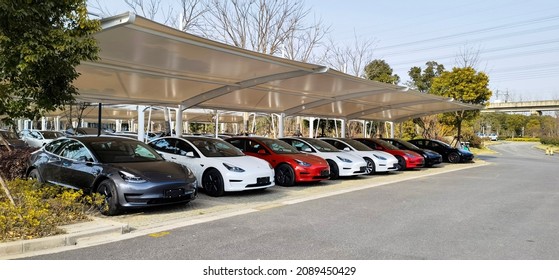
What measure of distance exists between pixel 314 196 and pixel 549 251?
5162 millimetres

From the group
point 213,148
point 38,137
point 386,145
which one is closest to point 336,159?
point 213,148

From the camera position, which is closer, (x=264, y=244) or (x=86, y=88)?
(x=264, y=244)

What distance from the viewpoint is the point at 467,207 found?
27.8 ft

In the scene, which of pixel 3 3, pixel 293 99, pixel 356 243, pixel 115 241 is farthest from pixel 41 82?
pixel 293 99

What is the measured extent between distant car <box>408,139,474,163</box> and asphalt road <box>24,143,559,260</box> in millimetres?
12427

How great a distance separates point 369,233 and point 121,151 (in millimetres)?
4906

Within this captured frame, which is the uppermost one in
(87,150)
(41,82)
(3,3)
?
(3,3)

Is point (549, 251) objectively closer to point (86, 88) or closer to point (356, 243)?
point (356, 243)

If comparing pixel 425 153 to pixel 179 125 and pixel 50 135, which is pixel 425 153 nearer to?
pixel 179 125

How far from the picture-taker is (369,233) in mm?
6121

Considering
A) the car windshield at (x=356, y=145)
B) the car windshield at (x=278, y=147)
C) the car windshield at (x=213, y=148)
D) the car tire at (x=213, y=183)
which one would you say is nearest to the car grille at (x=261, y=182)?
the car tire at (x=213, y=183)

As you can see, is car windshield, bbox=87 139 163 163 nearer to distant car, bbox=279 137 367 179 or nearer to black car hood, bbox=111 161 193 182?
black car hood, bbox=111 161 193 182

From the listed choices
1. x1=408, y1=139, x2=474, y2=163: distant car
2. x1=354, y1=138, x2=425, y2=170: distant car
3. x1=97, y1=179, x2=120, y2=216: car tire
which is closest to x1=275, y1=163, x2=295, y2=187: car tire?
x1=97, y1=179, x2=120, y2=216: car tire

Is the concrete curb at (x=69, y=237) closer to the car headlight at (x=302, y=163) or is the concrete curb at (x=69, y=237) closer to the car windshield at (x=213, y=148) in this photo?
the car windshield at (x=213, y=148)
